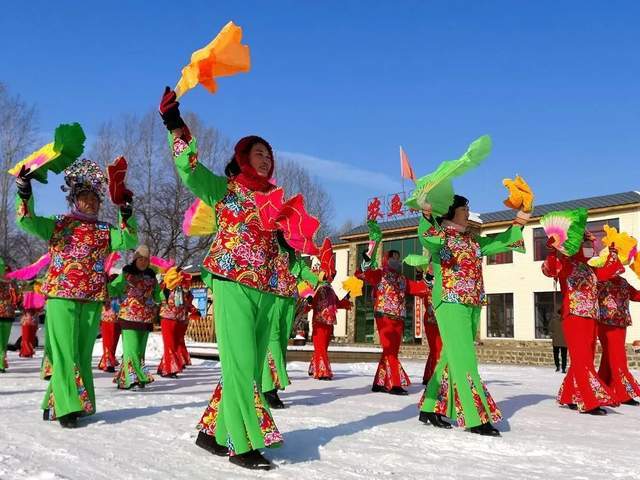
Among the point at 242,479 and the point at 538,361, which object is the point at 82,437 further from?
the point at 538,361

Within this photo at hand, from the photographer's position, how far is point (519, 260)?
2650 cm

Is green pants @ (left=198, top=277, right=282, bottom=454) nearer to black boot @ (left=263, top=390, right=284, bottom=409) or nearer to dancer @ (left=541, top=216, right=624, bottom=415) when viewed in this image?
black boot @ (left=263, top=390, right=284, bottom=409)

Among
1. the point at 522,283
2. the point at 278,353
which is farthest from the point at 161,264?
the point at 522,283

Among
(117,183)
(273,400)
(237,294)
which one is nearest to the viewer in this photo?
(237,294)

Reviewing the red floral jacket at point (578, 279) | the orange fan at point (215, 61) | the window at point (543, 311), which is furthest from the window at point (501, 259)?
the orange fan at point (215, 61)

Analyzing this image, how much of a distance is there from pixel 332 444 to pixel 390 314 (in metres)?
4.53

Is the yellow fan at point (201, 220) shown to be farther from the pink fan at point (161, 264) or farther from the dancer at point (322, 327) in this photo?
the dancer at point (322, 327)

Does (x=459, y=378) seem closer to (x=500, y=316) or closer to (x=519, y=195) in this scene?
(x=519, y=195)

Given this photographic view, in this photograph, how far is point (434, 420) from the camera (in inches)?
200

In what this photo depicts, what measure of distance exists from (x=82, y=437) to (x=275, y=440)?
59.9 inches

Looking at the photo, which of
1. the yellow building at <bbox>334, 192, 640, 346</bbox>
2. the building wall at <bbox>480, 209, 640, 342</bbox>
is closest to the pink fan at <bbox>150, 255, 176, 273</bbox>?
the yellow building at <bbox>334, 192, 640, 346</bbox>

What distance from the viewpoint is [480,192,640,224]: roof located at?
23812 millimetres

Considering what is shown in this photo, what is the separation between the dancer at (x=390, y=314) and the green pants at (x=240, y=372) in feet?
15.3

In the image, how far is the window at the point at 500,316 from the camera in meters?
26.5
